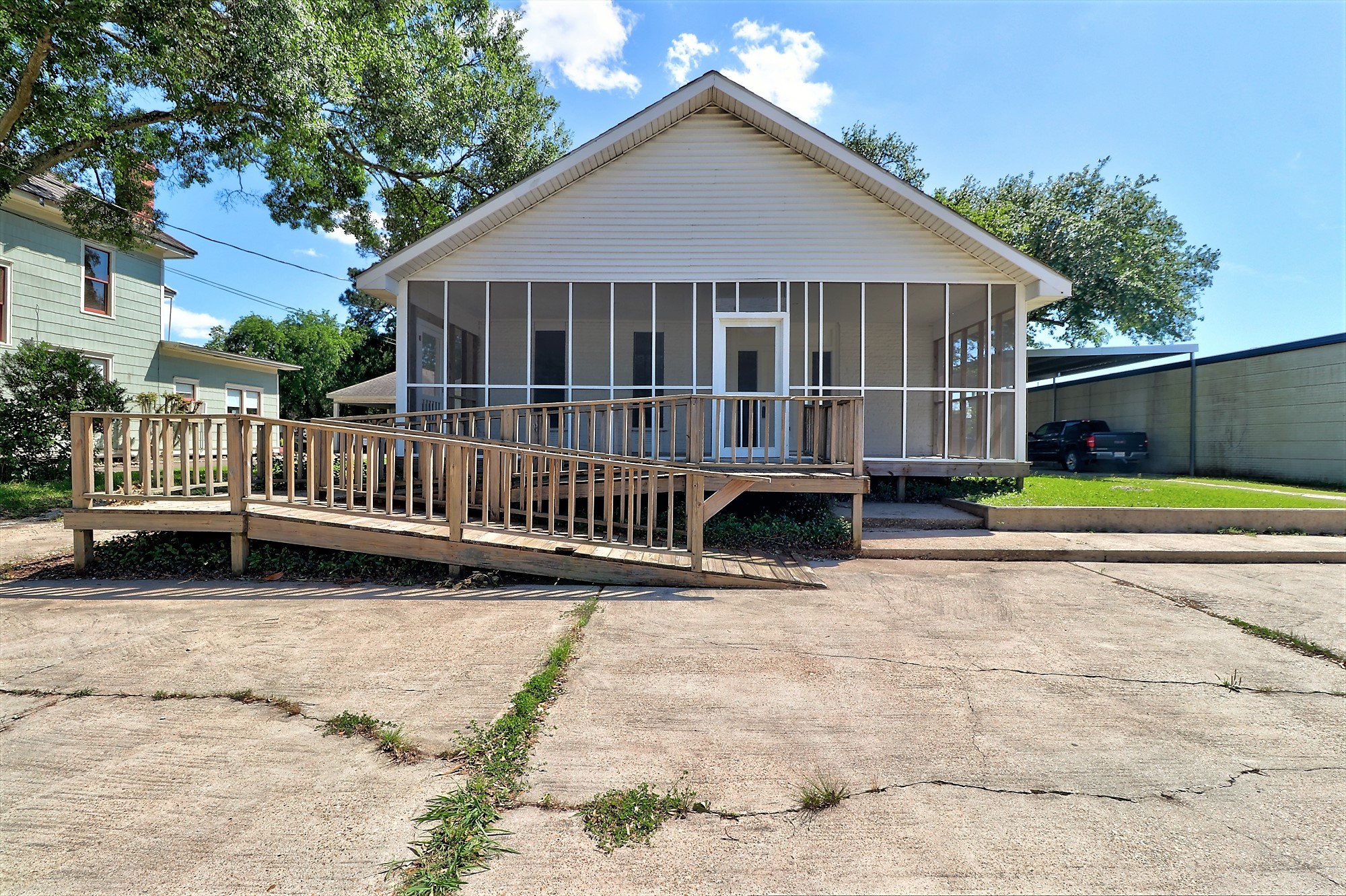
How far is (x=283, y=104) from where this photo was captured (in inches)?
370

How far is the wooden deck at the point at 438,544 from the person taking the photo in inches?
213

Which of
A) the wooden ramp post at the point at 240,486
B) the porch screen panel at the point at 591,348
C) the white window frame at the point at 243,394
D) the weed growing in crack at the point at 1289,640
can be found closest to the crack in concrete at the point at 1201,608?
the weed growing in crack at the point at 1289,640

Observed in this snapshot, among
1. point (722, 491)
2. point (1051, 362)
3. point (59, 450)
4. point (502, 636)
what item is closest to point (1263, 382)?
point (1051, 362)

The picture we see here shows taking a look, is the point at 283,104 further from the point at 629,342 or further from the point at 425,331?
the point at 629,342

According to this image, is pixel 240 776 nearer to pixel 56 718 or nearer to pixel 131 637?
pixel 56 718

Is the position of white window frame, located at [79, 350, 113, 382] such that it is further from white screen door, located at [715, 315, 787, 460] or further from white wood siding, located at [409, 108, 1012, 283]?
white screen door, located at [715, 315, 787, 460]

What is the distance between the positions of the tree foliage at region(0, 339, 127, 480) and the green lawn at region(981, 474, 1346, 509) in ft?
57.8

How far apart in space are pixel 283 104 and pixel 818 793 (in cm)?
1213

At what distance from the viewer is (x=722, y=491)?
6.12 metres

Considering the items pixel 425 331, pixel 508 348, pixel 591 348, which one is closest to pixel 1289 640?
pixel 591 348

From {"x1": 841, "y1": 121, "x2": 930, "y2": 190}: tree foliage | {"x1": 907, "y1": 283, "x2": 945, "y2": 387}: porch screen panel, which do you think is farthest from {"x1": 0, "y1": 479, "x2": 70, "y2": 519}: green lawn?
{"x1": 841, "y1": 121, "x2": 930, "y2": 190}: tree foliage

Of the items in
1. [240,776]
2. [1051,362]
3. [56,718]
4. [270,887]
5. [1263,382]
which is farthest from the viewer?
[1051,362]

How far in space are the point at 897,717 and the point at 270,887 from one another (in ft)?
8.73

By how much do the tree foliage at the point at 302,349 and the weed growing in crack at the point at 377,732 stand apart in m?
30.8
